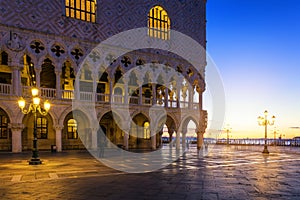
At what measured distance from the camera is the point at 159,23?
92.0 ft

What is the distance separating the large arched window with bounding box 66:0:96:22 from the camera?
23.0 m

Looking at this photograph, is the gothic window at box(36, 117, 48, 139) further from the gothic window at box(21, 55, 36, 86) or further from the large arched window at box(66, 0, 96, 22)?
the large arched window at box(66, 0, 96, 22)

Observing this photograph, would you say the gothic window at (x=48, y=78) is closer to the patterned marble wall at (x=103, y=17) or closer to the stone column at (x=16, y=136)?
the patterned marble wall at (x=103, y=17)

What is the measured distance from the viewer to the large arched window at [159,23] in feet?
90.2

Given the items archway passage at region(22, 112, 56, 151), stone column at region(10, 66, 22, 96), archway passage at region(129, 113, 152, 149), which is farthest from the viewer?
archway passage at region(129, 113, 152, 149)

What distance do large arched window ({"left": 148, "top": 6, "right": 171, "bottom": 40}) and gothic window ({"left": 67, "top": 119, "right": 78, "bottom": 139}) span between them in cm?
1110

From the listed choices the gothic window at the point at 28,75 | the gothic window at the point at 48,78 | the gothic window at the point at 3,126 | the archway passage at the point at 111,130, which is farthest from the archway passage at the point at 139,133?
the gothic window at the point at 3,126

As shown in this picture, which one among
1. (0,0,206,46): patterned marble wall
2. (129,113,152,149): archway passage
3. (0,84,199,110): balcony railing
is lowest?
(129,113,152,149): archway passage

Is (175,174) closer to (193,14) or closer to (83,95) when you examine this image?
(83,95)

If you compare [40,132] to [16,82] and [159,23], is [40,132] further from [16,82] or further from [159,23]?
[159,23]

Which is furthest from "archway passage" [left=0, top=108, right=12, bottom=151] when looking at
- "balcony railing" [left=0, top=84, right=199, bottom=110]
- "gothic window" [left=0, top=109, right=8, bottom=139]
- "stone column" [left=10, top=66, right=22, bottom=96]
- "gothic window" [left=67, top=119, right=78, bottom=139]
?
"gothic window" [left=67, top=119, right=78, bottom=139]

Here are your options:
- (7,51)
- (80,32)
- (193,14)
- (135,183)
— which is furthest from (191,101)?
(135,183)

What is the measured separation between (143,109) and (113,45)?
632 cm

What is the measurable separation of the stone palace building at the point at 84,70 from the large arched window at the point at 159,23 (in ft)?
0.33
